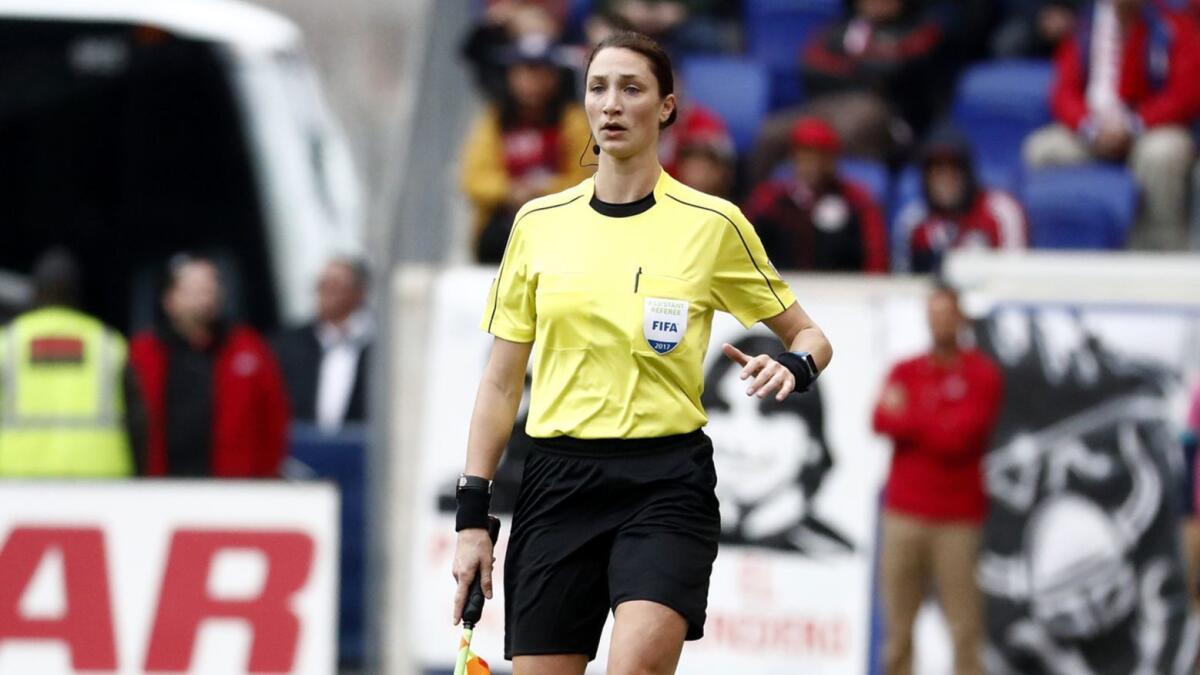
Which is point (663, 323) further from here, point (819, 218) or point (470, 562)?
point (819, 218)

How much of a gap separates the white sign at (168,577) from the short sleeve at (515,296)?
365 cm

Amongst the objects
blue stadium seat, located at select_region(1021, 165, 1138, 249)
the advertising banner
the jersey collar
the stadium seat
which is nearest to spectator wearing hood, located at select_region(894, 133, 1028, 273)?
blue stadium seat, located at select_region(1021, 165, 1138, 249)

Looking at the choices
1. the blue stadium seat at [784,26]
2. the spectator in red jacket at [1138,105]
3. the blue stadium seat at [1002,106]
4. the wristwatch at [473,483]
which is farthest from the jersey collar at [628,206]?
the blue stadium seat at [784,26]

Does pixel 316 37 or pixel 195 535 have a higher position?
pixel 316 37

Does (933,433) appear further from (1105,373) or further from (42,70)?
(42,70)

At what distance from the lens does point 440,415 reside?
11.2 metres

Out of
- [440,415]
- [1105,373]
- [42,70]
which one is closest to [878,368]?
[1105,373]

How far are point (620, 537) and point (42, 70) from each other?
11.5 m

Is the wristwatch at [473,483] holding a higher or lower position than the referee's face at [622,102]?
lower

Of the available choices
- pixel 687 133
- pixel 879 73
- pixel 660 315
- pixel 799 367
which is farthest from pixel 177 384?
pixel 799 367

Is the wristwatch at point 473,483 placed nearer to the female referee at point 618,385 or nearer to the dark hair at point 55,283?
the female referee at point 618,385

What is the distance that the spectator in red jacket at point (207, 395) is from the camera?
41.6 feet

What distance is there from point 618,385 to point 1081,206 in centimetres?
744

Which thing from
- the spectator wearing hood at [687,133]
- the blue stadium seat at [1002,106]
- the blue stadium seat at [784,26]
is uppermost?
the blue stadium seat at [784,26]
